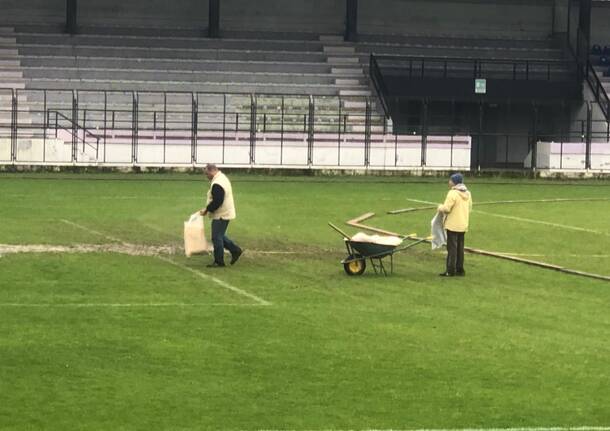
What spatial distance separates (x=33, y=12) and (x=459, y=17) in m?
21.2

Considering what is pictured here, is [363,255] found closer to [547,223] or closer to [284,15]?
[547,223]

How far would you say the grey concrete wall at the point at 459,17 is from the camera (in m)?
73.2

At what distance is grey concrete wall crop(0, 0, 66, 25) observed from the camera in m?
68.1

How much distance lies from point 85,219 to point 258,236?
492 centimetres

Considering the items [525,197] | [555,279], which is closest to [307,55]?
[525,197]

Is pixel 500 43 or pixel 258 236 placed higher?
pixel 500 43

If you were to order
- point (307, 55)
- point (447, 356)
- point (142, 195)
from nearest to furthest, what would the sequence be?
point (447, 356) < point (142, 195) < point (307, 55)

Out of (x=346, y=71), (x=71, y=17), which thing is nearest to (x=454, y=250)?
(x=346, y=71)

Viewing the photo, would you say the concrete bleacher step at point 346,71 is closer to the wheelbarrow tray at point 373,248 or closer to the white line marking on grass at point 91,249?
the white line marking on grass at point 91,249

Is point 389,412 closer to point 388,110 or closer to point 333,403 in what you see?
point 333,403

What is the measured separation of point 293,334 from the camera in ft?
54.1

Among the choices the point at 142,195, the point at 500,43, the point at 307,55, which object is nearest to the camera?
the point at 142,195

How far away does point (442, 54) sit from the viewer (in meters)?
69.4

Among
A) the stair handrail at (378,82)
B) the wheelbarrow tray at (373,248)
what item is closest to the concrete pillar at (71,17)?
the stair handrail at (378,82)
